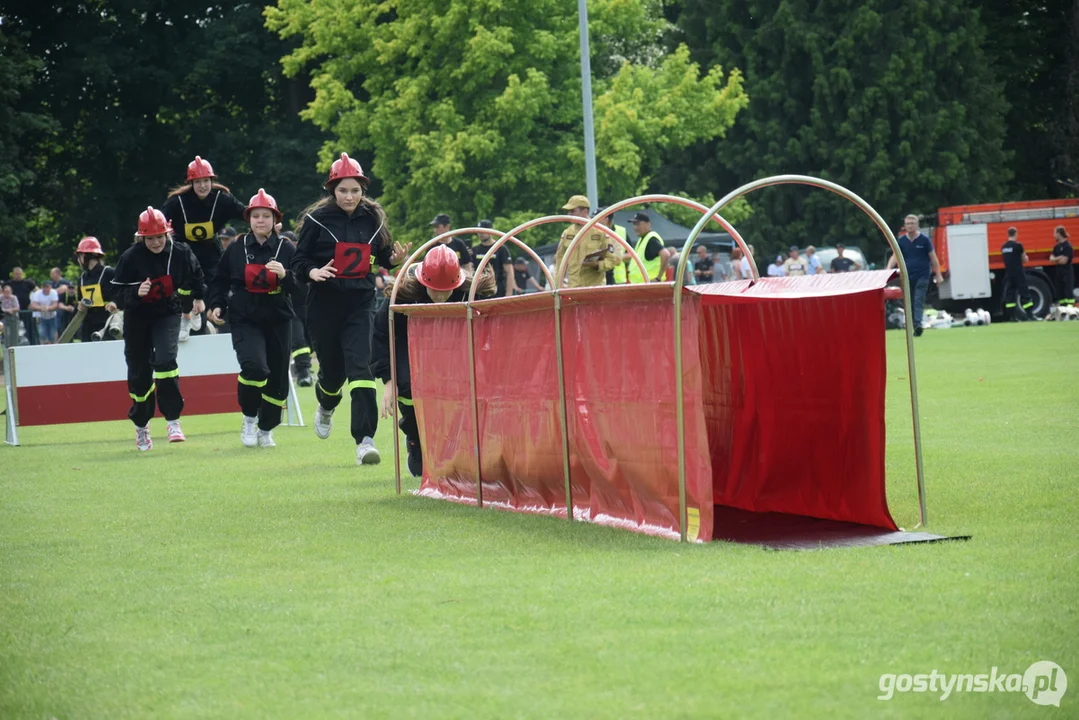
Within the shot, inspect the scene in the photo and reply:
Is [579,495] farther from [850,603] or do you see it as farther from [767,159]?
[767,159]

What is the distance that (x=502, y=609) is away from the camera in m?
6.13

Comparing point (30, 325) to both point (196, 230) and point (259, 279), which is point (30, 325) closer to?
→ point (196, 230)

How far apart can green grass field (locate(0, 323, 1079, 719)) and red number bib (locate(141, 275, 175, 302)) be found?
14.0 feet

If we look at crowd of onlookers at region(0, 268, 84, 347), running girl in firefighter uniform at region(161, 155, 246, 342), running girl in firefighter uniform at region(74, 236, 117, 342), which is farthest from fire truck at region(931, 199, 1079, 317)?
running girl in firefighter uniform at region(161, 155, 246, 342)

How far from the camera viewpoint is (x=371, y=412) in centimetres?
1211

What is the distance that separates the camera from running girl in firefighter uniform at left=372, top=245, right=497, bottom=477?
1087 cm

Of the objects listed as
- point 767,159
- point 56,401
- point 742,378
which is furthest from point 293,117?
point 742,378

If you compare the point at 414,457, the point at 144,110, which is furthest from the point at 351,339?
the point at 144,110

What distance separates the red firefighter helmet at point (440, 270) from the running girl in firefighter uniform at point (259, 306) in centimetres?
340

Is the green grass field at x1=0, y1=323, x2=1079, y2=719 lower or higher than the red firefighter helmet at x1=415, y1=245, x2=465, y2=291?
lower

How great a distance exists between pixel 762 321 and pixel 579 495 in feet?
4.51

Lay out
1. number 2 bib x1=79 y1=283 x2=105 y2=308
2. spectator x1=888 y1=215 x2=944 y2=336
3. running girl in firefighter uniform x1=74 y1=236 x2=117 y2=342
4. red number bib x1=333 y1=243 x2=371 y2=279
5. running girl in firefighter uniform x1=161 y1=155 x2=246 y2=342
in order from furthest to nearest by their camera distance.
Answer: spectator x1=888 y1=215 x2=944 y2=336
number 2 bib x1=79 y1=283 x2=105 y2=308
running girl in firefighter uniform x1=74 y1=236 x2=117 y2=342
running girl in firefighter uniform x1=161 y1=155 x2=246 y2=342
red number bib x1=333 y1=243 x2=371 y2=279

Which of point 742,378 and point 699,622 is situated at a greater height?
point 742,378

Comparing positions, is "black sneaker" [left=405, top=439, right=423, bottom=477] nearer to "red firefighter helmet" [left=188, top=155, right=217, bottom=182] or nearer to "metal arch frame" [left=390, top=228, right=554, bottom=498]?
"metal arch frame" [left=390, top=228, right=554, bottom=498]
